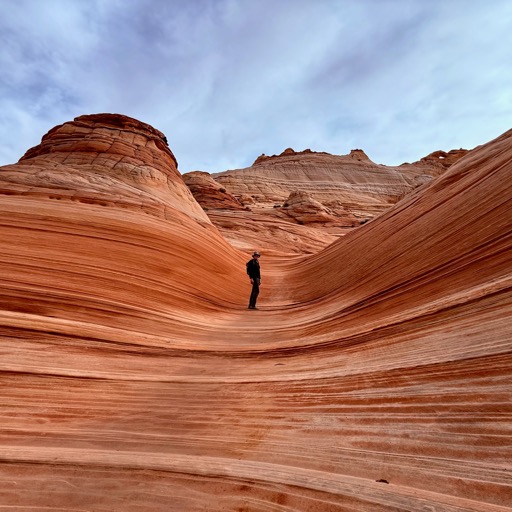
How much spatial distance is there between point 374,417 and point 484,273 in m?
1.51

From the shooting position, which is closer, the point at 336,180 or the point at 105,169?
the point at 105,169

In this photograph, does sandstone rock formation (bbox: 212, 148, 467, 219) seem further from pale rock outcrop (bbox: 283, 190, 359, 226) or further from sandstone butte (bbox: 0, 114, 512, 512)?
sandstone butte (bbox: 0, 114, 512, 512)

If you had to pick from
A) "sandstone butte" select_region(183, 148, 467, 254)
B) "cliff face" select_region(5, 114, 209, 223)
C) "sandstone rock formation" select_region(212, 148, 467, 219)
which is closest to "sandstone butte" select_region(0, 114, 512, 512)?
"cliff face" select_region(5, 114, 209, 223)

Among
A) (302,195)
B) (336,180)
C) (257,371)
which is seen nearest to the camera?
(257,371)

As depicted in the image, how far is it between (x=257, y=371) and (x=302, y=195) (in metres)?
21.2

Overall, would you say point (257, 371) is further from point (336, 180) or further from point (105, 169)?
point (336, 180)

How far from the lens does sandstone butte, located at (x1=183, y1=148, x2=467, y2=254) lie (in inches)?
600

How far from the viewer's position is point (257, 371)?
2410 millimetres

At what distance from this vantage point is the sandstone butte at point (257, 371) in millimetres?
1164

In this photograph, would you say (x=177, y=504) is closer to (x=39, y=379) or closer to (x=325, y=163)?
(x=39, y=379)

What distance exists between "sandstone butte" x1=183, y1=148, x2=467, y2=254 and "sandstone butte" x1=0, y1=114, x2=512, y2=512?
15.5 feet

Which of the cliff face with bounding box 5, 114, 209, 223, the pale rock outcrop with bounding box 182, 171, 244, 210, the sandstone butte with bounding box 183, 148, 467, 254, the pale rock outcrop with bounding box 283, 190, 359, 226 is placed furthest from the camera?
the pale rock outcrop with bounding box 283, 190, 359, 226

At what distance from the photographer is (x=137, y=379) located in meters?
2.30

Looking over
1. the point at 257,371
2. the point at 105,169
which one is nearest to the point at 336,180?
the point at 105,169
